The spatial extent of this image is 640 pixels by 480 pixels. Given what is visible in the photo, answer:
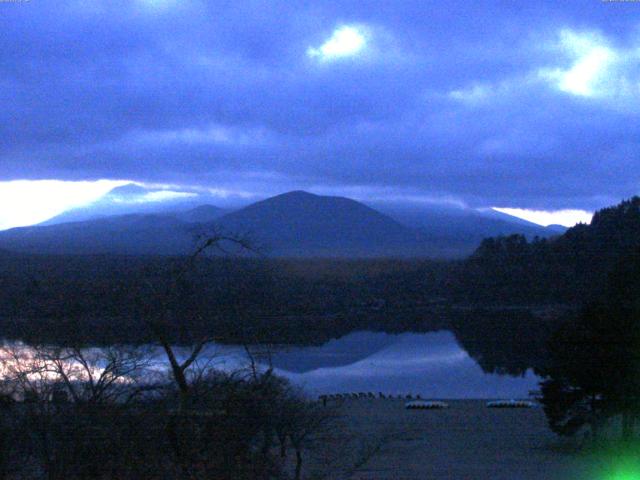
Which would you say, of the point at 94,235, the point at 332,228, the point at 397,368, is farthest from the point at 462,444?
A: the point at 332,228

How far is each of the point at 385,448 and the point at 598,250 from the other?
627 cm

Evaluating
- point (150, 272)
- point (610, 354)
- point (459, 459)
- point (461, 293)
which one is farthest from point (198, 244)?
point (610, 354)

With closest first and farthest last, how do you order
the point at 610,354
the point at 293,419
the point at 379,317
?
the point at 293,419, the point at 379,317, the point at 610,354

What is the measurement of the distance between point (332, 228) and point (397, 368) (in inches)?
314

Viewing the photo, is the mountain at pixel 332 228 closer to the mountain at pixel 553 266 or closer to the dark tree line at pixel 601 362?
the mountain at pixel 553 266

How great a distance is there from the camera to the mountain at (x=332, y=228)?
14.6 metres

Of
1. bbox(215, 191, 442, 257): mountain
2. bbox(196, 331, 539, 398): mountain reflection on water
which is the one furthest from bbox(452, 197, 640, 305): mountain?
bbox(215, 191, 442, 257): mountain

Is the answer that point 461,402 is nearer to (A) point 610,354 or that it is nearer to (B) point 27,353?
(A) point 610,354

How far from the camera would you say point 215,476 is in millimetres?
4574

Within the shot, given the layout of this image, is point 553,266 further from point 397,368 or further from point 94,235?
point 94,235

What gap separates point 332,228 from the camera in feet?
59.0

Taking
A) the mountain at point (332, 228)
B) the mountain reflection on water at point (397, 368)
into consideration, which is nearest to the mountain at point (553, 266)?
the mountain reflection on water at point (397, 368)

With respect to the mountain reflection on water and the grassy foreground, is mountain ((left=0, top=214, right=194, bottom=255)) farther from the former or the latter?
the grassy foreground

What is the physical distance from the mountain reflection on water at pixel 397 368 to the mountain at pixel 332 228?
3408 millimetres
